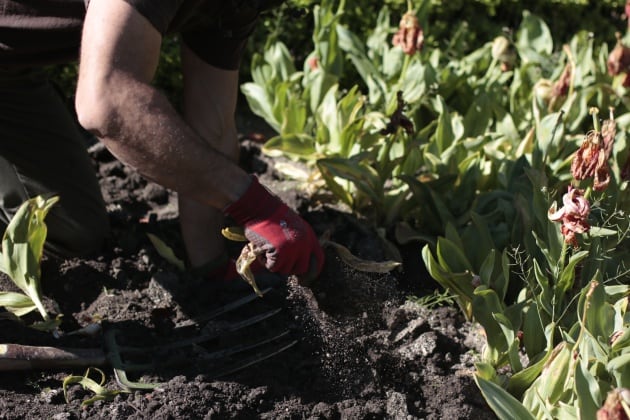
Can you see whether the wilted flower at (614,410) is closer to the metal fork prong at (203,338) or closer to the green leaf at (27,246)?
the metal fork prong at (203,338)

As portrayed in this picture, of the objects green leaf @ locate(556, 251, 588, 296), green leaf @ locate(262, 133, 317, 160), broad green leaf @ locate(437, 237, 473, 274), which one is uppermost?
green leaf @ locate(556, 251, 588, 296)

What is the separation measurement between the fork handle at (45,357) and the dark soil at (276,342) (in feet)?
0.12

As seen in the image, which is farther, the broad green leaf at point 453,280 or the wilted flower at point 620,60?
the wilted flower at point 620,60

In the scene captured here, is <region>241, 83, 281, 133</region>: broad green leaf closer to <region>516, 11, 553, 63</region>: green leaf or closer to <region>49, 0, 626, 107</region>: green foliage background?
<region>49, 0, 626, 107</region>: green foliage background

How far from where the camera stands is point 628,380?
2.25 metres

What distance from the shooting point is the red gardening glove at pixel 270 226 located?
243 centimetres

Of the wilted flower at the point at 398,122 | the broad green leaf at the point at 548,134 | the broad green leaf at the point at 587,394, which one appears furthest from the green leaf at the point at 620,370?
the wilted flower at the point at 398,122

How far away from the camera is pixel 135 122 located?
2.18 m

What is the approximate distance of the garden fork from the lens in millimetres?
2582

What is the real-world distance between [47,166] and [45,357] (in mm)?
859

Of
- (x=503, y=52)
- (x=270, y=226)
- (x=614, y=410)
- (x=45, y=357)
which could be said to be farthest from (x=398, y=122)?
(x=614, y=410)

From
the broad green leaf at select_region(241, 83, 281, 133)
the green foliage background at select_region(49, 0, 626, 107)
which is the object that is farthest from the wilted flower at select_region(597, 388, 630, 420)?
the green foliage background at select_region(49, 0, 626, 107)

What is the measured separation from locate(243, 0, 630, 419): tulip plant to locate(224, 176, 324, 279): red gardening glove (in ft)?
1.84

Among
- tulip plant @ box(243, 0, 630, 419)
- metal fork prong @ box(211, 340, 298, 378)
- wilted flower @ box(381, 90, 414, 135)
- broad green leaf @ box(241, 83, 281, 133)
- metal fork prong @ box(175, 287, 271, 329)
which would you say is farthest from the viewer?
broad green leaf @ box(241, 83, 281, 133)
